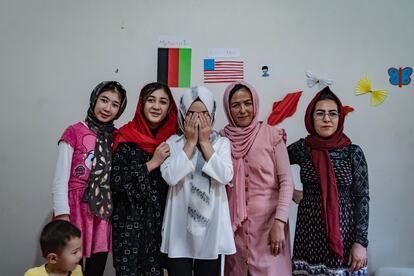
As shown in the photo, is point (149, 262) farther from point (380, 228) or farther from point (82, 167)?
point (380, 228)

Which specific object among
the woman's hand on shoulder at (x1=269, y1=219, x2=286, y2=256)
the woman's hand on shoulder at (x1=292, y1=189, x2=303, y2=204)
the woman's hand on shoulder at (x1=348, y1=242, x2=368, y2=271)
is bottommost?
the woman's hand on shoulder at (x1=348, y1=242, x2=368, y2=271)

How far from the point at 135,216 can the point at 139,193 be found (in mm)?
99

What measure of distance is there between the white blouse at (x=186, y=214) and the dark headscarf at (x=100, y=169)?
0.25 meters

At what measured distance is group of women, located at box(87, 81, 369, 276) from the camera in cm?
153

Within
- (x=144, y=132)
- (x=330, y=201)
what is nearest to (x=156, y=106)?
(x=144, y=132)

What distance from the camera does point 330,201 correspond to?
162 centimetres

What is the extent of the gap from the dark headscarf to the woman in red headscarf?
36mm

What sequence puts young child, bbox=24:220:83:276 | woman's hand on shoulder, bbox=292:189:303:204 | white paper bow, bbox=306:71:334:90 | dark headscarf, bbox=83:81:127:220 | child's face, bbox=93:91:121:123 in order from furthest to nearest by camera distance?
1. white paper bow, bbox=306:71:334:90
2. woman's hand on shoulder, bbox=292:189:303:204
3. child's face, bbox=93:91:121:123
4. dark headscarf, bbox=83:81:127:220
5. young child, bbox=24:220:83:276

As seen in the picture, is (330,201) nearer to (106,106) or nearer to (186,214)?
(186,214)

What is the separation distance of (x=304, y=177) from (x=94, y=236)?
38.8 inches

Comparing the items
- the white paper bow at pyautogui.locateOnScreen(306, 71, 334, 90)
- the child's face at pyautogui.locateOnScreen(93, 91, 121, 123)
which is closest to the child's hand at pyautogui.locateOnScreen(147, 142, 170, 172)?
the child's face at pyautogui.locateOnScreen(93, 91, 121, 123)

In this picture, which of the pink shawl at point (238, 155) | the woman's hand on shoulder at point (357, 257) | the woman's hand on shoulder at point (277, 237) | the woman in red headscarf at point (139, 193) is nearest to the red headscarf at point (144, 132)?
the woman in red headscarf at point (139, 193)

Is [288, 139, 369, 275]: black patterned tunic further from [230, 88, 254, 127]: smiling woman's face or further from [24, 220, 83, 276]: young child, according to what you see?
[24, 220, 83, 276]: young child

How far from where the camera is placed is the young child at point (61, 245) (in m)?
1.44
